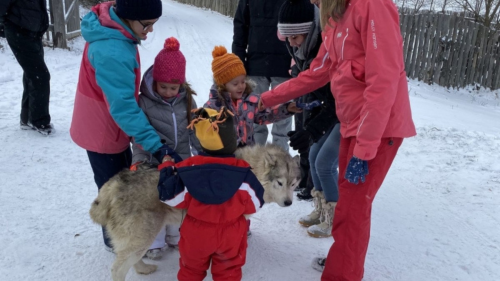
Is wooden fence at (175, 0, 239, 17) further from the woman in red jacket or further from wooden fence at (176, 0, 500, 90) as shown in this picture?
the woman in red jacket

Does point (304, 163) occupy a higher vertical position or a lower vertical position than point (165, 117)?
lower

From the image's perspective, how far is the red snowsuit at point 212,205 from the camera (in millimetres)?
2355

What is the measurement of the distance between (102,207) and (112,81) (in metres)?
0.93

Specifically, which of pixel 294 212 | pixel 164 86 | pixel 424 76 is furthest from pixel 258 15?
pixel 424 76

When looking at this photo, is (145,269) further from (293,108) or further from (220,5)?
(220,5)

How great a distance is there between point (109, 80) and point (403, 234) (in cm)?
315

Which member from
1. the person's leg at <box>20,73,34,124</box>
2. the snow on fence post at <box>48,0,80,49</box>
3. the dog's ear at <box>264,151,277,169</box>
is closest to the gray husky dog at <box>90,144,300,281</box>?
the dog's ear at <box>264,151,277,169</box>

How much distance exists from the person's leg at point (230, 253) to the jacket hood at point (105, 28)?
1621 mm

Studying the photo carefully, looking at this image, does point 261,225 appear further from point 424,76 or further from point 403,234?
point 424,76

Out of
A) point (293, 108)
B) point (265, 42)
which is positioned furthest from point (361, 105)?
point (265, 42)

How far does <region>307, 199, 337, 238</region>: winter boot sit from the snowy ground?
0.21ft

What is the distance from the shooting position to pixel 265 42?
4648 millimetres

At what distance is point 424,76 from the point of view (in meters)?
11.2

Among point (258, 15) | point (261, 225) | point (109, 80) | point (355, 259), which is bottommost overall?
point (261, 225)
